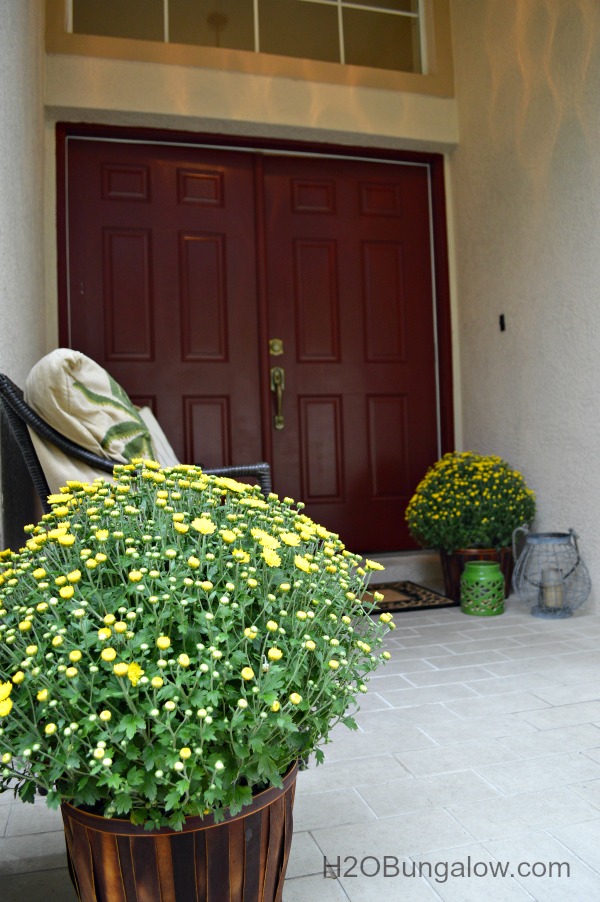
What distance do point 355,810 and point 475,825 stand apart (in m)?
0.23

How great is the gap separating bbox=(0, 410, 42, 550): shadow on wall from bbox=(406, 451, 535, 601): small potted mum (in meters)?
1.75

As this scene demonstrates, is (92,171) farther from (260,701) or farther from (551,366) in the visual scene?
(260,701)

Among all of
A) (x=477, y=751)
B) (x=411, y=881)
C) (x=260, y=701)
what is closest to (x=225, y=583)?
(x=260, y=701)

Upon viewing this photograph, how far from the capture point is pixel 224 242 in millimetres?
3760

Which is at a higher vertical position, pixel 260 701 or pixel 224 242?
pixel 224 242

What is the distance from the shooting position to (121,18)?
11.8ft

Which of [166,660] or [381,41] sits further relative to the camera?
[381,41]

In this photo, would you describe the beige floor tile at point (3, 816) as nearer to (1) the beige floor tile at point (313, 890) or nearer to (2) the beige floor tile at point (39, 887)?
(2) the beige floor tile at point (39, 887)

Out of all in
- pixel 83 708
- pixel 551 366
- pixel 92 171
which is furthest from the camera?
pixel 92 171

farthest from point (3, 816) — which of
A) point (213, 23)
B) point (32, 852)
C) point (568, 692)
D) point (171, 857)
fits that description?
point (213, 23)

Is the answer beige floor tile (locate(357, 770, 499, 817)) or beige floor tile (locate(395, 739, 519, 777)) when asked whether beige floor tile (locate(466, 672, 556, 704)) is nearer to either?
beige floor tile (locate(395, 739, 519, 777))

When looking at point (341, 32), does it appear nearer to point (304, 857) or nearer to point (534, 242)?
point (534, 242)

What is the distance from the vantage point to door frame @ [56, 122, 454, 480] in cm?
354

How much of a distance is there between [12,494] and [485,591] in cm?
194
